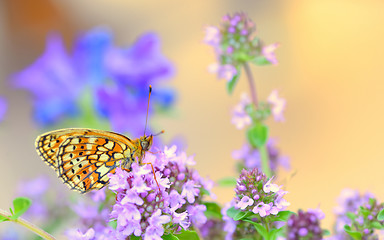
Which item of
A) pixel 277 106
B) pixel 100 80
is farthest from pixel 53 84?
pixel 277 106

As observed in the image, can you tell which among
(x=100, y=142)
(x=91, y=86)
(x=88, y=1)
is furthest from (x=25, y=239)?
(x=88, y=1)

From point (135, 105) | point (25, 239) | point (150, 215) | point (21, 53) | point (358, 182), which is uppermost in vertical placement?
point (21, 53)

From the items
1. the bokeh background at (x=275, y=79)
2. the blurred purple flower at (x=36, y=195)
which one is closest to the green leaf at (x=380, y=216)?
the blurred purple flower at (x=36, y=195)

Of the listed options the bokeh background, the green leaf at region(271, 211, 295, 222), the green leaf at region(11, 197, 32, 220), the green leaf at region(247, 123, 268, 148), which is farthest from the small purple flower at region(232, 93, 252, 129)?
the bokeh background

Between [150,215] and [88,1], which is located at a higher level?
[88,1]

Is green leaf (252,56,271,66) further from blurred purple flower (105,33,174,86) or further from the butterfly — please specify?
blurred purple flower (105,33,174,86)

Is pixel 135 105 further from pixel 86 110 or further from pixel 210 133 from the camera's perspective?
pixel 210 133
